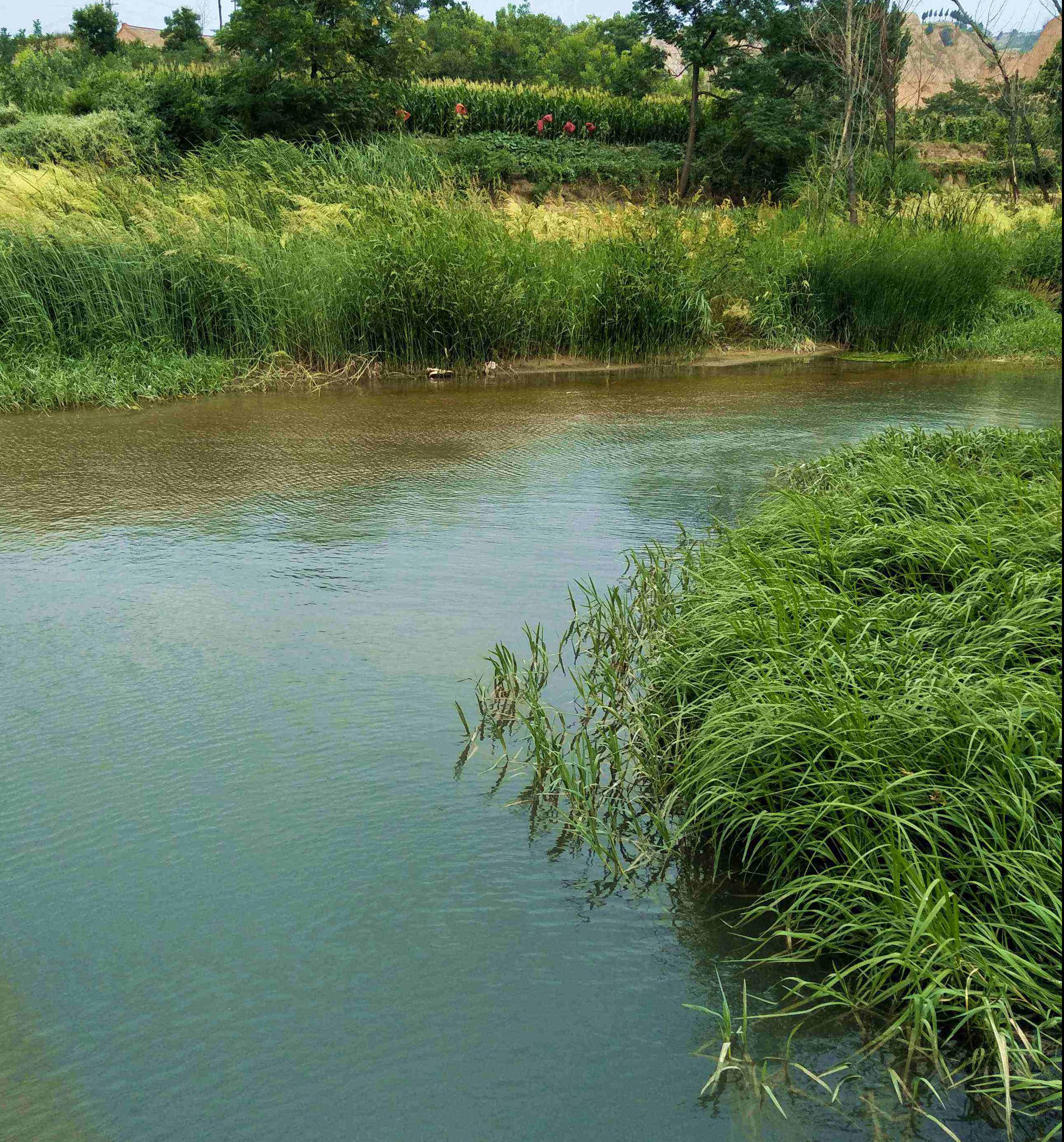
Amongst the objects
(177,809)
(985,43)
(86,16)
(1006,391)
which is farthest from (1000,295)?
(86,16)

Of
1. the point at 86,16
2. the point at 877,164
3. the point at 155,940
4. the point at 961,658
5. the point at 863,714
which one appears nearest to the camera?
the point at 155,940

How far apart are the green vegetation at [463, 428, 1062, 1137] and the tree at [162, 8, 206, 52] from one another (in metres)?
53.6

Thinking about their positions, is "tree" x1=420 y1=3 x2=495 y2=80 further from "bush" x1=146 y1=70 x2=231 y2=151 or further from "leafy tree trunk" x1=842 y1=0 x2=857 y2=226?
"leafy tree trunk" x1=842 y1=0 x2=857 y2=226

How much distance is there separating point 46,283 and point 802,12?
21.0 meters

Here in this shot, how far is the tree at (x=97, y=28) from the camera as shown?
44125 millimetres

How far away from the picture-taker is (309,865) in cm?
262

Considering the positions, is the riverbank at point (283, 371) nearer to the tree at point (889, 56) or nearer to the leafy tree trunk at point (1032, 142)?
the tree at point (889, 56)

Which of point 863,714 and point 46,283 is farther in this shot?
point 46,283

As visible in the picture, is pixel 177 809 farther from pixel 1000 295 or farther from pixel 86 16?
pixel 86 16

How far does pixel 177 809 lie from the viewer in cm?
285

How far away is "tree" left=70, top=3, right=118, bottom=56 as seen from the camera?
44.1 meters

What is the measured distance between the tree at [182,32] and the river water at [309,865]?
169 feet

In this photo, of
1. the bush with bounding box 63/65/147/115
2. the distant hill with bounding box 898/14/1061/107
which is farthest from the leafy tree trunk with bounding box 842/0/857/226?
the bush with bounding box 63/65/147/115

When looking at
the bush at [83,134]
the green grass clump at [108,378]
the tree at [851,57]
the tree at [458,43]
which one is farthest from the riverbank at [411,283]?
the tree at [458,43]
